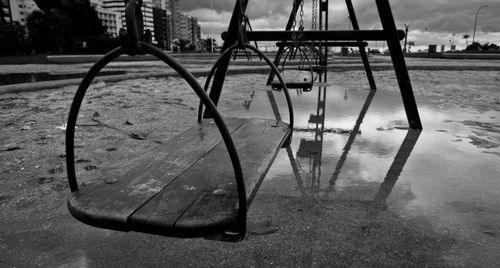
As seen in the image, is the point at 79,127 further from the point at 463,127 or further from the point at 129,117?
the point at 463,127

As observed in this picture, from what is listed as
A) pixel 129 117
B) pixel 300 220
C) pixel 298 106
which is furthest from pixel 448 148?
pixel 129 117

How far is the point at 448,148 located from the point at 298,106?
9.23 ft

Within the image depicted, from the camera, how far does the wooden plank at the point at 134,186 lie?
126cm

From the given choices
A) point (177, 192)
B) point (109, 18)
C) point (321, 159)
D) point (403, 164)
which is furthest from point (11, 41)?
point (109, 18)

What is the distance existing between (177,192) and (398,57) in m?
3.64

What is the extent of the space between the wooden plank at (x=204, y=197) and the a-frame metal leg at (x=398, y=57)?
9.35 ft

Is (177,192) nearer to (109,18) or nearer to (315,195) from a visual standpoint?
(315,195)


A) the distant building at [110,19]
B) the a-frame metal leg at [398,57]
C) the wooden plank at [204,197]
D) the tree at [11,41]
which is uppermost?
the distant building at [110,19]

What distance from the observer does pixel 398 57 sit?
13.8ft

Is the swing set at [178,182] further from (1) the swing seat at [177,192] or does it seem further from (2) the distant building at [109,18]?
(2) the distant building at [109,18]

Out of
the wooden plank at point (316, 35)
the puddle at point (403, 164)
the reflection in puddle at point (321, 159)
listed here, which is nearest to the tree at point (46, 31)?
the wooden plank at point (316, 35)

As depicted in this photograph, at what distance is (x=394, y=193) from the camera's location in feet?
7.88

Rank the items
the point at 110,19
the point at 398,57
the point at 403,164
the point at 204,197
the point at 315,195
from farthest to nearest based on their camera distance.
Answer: the point at 110,19
the point at 398,57
the point at 403,164
the point at 315,195
the point at 204,197

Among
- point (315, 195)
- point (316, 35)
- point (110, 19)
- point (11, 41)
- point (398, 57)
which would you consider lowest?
point (315, 195)
